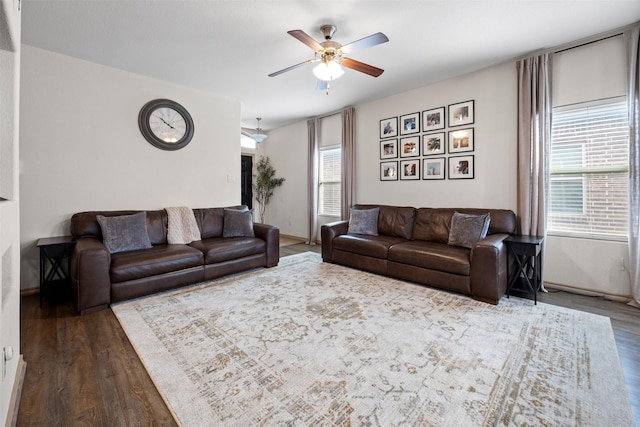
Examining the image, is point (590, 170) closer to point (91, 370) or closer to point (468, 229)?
point (468, 229)

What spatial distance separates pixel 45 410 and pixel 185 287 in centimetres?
184

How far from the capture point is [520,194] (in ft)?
11.3

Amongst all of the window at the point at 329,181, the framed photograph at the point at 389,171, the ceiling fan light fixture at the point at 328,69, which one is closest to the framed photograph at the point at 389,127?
the framed photograph at the point at 389,171

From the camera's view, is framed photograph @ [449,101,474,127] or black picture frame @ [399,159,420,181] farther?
black picture frame @ [399,159,420,181]

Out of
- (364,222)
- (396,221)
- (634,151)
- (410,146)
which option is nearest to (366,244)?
(364,222)

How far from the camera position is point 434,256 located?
320cm

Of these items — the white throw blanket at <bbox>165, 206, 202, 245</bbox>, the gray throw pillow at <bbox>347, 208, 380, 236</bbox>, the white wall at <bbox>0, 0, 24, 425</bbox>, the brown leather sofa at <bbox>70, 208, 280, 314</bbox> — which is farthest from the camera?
the gray throw pillow at <bbox>347, 208, 380, 236</bbox>

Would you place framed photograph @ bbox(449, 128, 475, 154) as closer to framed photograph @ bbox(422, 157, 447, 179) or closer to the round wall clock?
framed photograph @ bbox(422, 157, 447, 179)

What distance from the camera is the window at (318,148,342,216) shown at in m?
5.86

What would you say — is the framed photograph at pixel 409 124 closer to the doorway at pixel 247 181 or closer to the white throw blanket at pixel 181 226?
the white throw blanket at pixel 181 226

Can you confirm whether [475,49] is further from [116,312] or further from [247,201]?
[247,201]

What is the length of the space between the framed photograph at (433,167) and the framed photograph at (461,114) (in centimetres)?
53

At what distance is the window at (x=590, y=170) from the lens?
2.95 metres

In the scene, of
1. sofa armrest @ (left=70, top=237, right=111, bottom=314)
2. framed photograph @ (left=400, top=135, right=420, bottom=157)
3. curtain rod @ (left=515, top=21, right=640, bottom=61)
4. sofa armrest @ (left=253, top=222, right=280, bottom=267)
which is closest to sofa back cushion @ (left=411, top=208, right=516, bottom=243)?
framed photograph @ (left=400, top=135, right=420, bottom=157)
